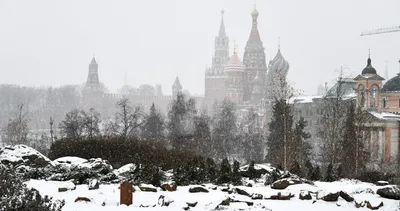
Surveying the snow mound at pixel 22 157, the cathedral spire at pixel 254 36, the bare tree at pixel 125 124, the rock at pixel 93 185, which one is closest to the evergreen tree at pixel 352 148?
the bare tree at pixel 125 124

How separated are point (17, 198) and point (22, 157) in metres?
8.39

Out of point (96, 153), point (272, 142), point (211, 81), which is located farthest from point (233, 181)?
point (211, 81)

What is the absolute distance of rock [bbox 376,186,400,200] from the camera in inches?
452

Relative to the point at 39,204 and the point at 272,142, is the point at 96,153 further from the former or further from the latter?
the point at 272,142

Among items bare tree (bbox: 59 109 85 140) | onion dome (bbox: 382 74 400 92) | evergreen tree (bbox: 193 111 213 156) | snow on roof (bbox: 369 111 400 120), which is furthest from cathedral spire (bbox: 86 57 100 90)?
snow on roof (bbox: 369 111 400 120)

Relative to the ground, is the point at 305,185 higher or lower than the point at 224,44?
lower

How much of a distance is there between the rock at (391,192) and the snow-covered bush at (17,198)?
7.33 m

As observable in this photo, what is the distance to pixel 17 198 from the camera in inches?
272

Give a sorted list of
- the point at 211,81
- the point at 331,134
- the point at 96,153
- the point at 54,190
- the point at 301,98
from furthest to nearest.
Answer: the point at 211,81 < the point at 301,98 < the point at 331,134 < the point at 96,153 < the point at 54,190

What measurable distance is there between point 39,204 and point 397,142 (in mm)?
39410

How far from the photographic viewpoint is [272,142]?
121 feet

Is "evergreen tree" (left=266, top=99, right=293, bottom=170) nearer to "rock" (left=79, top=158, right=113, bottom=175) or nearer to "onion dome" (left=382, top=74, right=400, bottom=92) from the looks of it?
"rock" (left=79, top=158, right=113, bottom=175)

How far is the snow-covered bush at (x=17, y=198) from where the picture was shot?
6.70m

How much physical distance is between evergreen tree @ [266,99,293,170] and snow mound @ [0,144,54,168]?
35.2 ft
